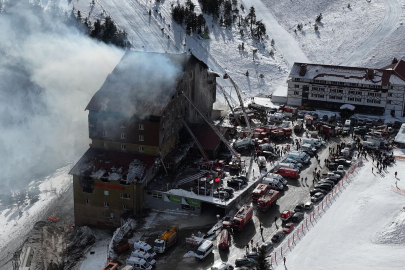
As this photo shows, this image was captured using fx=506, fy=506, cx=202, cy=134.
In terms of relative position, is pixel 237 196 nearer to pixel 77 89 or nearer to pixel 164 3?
pixel 77 89

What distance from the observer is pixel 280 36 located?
425ft

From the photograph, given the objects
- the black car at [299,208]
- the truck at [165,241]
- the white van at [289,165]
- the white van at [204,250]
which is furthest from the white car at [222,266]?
the white van at [289,165]

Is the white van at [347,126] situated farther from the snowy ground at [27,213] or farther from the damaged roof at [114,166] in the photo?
the snowy ground at [27,213]

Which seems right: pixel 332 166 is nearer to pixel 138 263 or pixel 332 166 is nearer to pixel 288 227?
pixel 288 227

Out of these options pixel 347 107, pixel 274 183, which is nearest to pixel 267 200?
pixel 274 183

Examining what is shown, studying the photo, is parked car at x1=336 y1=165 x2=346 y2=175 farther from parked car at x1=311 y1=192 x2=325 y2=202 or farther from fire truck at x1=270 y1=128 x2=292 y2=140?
fire truck at x1=270 y1=128 x2=292 y2=140

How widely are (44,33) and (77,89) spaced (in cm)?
2266

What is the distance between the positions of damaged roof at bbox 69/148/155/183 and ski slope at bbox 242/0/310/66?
6892cm

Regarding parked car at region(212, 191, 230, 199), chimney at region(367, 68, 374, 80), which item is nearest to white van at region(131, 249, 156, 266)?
parked car at region(212, 191, 230, 199)

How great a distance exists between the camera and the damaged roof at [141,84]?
55938 millimetres

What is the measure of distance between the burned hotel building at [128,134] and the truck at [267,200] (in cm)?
1185

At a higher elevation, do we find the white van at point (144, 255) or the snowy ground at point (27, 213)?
the white van at point (144, 255)

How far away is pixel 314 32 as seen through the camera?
13138cm

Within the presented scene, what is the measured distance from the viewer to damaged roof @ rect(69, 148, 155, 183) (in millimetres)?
53156
